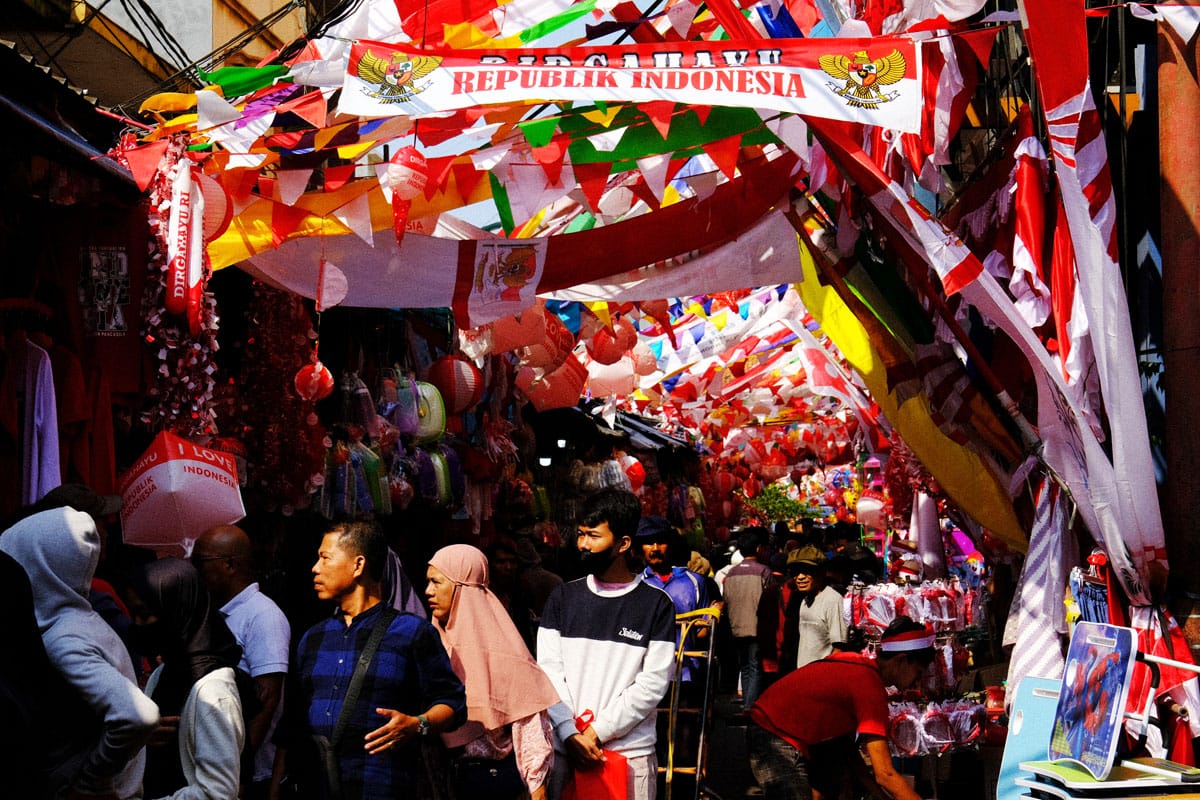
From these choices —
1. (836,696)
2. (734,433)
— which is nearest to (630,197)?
(836,696)

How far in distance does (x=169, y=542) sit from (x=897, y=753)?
11.2 ft

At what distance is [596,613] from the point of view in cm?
562

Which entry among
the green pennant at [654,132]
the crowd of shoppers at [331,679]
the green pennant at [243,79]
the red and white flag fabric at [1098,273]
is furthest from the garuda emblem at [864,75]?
the green pennant at [243,79]

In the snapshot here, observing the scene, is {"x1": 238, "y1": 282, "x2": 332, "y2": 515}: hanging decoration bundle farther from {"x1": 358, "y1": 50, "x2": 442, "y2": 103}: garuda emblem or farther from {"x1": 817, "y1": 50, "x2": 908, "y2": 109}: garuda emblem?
{"x1": 817, "y1": 50, "x2": 908, "y2": 109}: garuda emblem

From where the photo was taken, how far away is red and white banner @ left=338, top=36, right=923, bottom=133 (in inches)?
199

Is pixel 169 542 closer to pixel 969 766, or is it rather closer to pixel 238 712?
pixel 238 712

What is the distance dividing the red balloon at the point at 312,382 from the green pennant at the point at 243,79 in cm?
162

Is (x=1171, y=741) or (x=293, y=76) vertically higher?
(x=293, y=76)

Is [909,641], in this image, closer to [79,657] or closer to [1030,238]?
[1030,238]

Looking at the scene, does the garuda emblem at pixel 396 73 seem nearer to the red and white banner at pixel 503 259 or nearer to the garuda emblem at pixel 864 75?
the garuda emblem at pixel 864 75

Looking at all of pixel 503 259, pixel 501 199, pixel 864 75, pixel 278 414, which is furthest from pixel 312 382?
pixel 864 75

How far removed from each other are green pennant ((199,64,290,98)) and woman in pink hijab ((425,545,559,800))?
8.30 feet

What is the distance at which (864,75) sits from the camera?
16.8 ft

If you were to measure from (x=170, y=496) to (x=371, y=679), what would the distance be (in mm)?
1569
